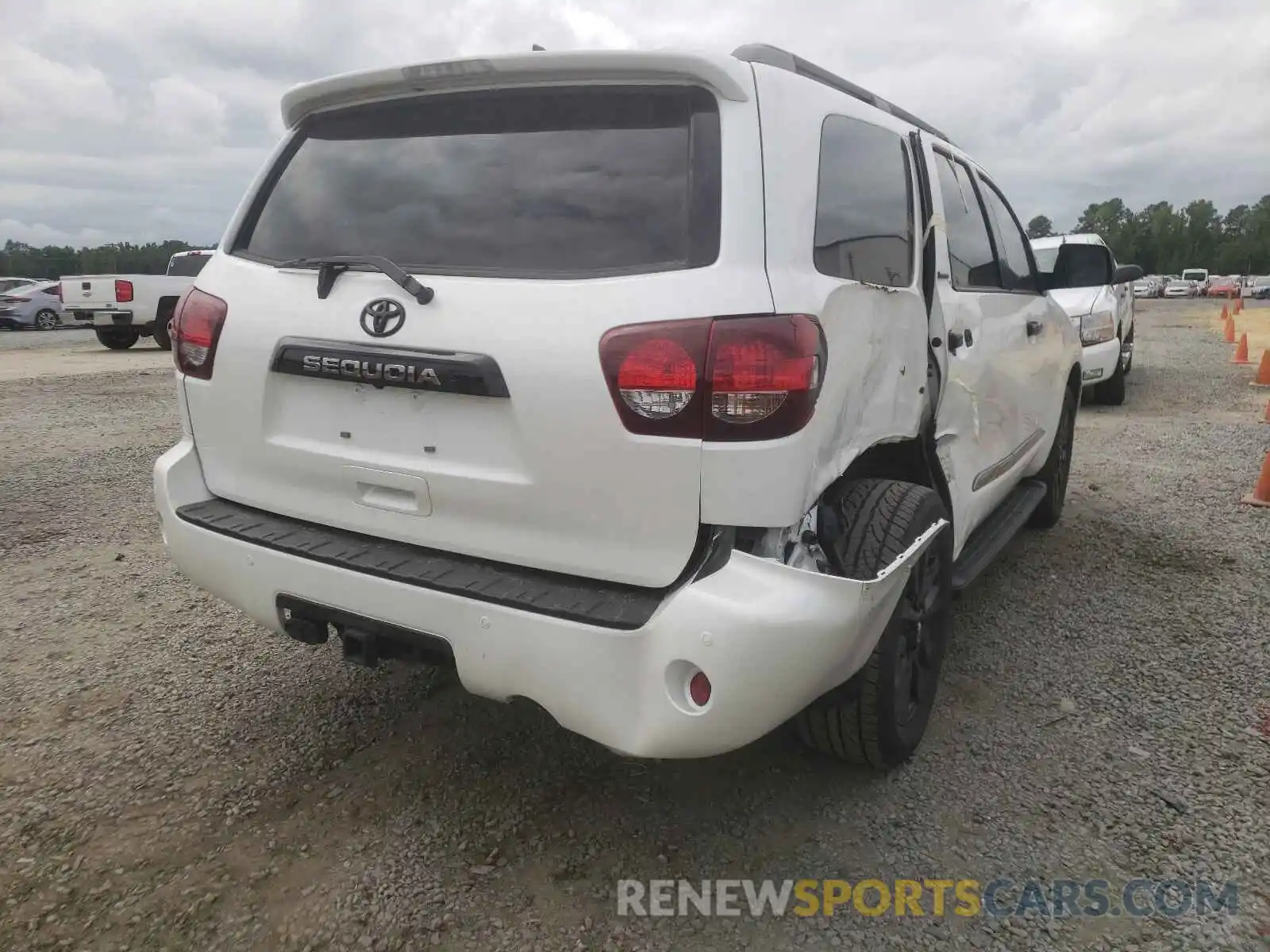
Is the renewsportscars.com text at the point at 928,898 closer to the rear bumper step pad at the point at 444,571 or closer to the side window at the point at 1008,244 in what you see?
the rear bumper step pad at the point at 444,571

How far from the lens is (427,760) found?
2.82m

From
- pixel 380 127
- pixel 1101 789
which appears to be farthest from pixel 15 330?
pixel 1101 789

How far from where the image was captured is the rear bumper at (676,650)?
6.42 ft

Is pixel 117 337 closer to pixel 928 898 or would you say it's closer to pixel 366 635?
pixel 366 635

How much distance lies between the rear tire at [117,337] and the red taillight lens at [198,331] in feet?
50.5

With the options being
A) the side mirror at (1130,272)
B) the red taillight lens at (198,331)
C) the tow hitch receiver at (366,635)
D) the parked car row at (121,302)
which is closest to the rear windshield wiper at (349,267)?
the red taillight lens at (198,331)

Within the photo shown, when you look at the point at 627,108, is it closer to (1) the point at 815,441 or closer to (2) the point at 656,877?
(1) the point at 815,441

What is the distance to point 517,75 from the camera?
2314 millimetres

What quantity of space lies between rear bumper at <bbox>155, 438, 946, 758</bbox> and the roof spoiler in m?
1.10

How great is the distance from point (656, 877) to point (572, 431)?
3.73 ft

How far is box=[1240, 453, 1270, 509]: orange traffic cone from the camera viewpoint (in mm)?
5598

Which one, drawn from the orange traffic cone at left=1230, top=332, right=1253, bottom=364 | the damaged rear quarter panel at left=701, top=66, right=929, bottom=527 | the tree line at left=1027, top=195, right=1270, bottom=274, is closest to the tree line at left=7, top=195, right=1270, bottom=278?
the tree line at left=1027, top=195, right=1270, bottom=274

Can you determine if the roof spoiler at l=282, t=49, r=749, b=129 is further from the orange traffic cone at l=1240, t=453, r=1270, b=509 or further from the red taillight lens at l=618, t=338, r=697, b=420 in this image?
the orange traffic cone at l=1240, t=453, r=1270, b=509

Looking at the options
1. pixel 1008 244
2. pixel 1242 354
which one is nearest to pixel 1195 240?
pixel 1242 354
